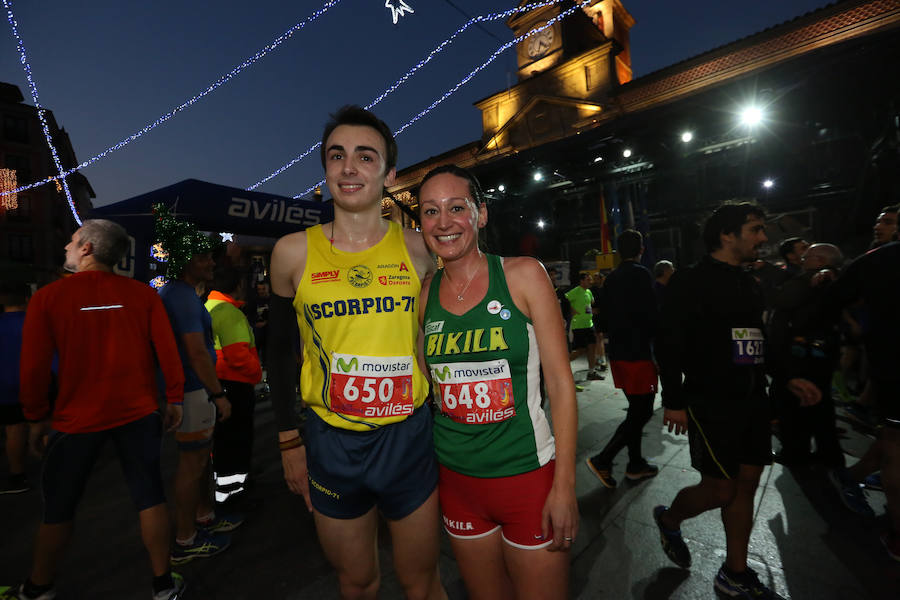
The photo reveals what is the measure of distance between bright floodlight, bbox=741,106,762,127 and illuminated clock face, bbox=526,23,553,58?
13.9 m

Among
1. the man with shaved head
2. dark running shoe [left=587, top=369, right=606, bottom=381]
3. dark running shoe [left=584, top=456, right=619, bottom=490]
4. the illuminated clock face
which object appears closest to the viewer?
the man with shaved head

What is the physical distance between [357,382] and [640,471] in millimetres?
3317

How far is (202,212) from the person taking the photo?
543 centimetres

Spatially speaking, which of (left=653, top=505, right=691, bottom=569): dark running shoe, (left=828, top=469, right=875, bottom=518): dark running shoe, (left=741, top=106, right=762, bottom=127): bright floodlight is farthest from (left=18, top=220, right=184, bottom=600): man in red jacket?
(left=741, top=106, right=762, bottom=127): bright floodlight

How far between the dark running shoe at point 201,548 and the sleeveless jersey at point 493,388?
253 cm

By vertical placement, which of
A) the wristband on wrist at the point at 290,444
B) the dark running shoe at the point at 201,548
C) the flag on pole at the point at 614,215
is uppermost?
the flag on pole at the point at 614,215

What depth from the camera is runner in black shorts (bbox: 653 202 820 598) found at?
2184 mm

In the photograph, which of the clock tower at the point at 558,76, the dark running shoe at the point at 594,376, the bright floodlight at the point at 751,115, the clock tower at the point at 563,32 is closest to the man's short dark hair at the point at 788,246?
the dark running shoe at the point at 594,376

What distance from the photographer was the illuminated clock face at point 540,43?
21.8 metres

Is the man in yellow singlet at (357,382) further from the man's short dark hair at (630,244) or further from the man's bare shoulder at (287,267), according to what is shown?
the man's short dark hair at (630,244)

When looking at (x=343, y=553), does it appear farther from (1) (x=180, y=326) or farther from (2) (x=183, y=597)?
(1) (x=180, y=326)

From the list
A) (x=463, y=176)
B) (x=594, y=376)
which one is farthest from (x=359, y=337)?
(x=594, y=376)

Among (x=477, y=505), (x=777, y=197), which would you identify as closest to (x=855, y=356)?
(x=477, y=505)

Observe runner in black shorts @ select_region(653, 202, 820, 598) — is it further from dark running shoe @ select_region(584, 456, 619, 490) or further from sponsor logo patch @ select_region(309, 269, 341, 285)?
sponsor logo patch @ select_region(309, 269, 341, 285)
